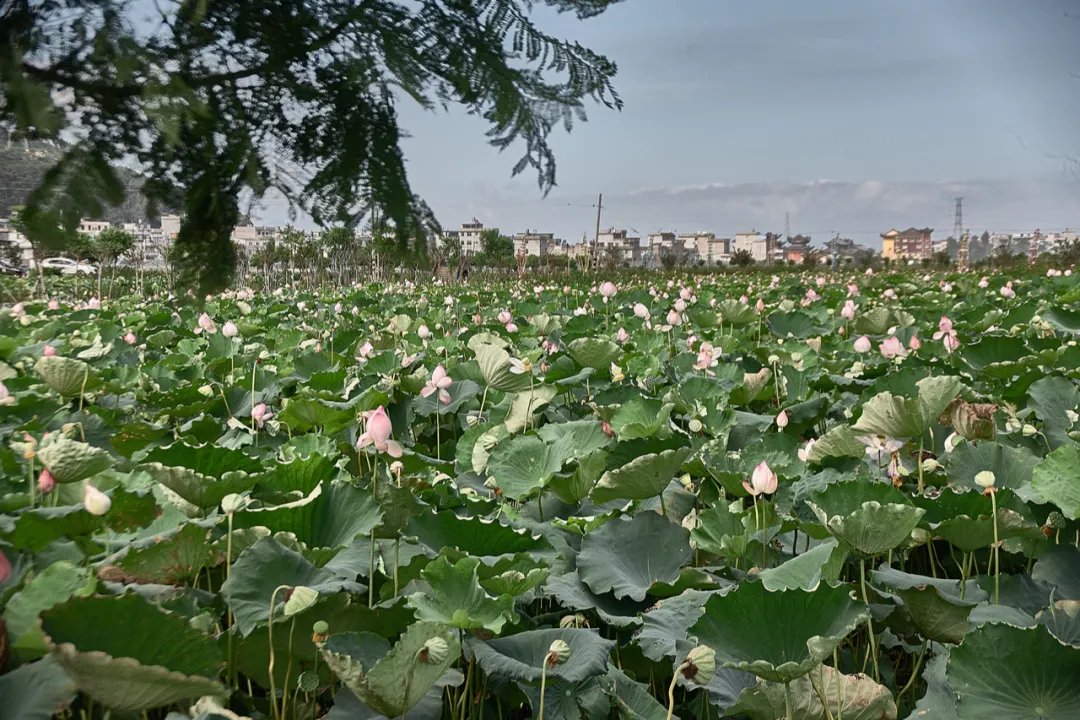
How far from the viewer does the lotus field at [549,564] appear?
820 millimetres

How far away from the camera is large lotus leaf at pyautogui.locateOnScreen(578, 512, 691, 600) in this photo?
3.88ft

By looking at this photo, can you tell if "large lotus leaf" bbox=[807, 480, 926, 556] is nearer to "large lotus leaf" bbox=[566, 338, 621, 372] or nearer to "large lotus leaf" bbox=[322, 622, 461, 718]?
"large lotus leaf" bbox=[322, 622, 461, 718]

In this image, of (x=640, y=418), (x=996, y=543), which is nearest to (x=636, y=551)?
(x=996, y=543)

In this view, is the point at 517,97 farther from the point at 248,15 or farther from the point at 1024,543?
the point at 1024,543

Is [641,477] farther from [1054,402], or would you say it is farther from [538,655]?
[1054,402]

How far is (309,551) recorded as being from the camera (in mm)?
1006

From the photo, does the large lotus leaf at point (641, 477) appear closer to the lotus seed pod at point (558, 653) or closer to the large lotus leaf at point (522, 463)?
the large lotus leaf at point (522, 463)

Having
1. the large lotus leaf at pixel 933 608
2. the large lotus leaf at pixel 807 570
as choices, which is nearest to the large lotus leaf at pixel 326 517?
the large lotus leaf at pixel 807 570

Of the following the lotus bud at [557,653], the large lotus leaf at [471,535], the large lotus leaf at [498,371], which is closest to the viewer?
the lotus bud at [557,653]

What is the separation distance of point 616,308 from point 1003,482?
4419 millimetres

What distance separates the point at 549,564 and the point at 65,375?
57.7 inches

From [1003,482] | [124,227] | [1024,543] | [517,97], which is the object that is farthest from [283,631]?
[1003,482]

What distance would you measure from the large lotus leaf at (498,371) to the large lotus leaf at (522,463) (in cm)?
65

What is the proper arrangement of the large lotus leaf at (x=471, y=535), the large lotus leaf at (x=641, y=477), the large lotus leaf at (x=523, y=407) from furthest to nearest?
the large lotus leaf at (x=523, y=407)
the large lotus leaf at (x=641, y=477)
the large lotus leaf at (x=471, y=535)
